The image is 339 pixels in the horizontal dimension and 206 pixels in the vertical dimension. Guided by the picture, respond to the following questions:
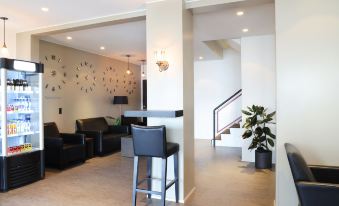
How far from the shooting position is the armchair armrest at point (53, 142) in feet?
16.3

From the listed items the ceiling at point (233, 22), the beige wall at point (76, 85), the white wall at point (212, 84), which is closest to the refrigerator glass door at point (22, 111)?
the beige wall at point (76, 85)

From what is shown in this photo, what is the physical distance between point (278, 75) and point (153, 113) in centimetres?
163

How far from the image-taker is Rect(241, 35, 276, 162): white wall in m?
5.43

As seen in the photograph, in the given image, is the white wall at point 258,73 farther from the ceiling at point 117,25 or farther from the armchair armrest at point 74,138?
the armchair armrest at point 74,138

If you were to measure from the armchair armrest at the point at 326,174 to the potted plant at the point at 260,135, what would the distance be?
246 cm

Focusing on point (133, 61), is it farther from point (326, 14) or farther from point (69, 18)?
point (326, 14)

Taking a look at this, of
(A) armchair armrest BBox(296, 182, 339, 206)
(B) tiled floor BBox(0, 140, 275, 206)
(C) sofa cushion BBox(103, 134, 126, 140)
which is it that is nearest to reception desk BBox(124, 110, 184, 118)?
(B) tiled floor BBox(0, 140, 275, 206)

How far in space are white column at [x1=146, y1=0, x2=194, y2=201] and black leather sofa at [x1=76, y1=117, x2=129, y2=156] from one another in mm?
3045

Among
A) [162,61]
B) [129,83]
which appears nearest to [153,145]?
[162,61]

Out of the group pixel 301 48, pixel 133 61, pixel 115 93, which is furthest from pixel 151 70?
pixel 133 61

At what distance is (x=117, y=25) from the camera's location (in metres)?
4.63

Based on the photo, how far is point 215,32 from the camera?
5.21m

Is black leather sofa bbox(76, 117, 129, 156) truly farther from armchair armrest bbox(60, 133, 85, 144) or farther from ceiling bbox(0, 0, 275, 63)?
ceiling bbox(0, 0, 275, 63)

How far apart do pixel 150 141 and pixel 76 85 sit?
14.3 feet
